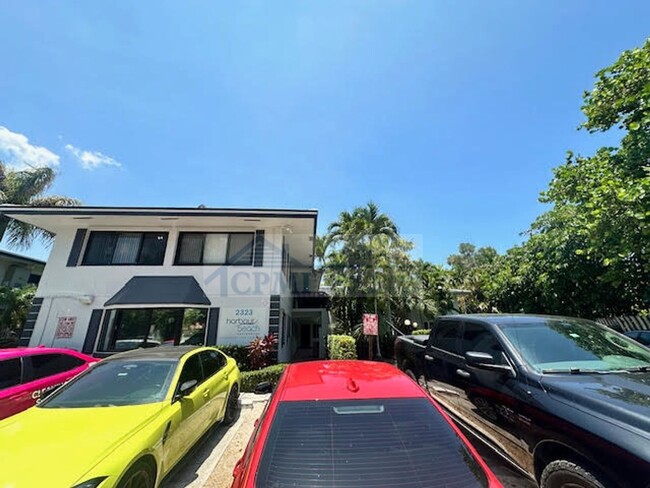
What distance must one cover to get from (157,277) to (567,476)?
1169cm

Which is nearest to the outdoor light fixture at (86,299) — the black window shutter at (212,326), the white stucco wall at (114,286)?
the white stucco wall at (114,286)

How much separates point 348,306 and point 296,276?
237 inches

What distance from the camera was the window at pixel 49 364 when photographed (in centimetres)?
485

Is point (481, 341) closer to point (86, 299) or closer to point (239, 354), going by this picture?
point (239, 354)

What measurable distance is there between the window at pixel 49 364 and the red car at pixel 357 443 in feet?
17.6

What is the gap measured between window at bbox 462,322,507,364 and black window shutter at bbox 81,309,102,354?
11.8 meters

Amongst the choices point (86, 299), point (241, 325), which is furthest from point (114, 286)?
point (241, 325)

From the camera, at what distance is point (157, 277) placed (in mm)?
10406

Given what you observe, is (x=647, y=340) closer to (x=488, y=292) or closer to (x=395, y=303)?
(x=488, y=292)

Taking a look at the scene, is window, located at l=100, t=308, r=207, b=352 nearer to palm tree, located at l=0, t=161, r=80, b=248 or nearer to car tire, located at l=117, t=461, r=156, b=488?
car tire, located at l=117, t=461, r=156, b=488

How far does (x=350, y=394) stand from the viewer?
225 cm

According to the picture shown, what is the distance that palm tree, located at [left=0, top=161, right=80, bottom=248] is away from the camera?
53.5ft

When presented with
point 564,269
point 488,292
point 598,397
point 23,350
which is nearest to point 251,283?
point 23,350

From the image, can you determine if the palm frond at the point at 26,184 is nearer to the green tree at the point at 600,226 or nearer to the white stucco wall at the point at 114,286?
the white stucco wall at the point at 114,286
